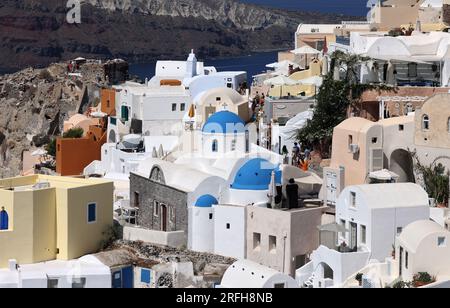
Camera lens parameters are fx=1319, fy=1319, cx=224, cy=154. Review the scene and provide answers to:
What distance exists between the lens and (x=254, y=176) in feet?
92.4

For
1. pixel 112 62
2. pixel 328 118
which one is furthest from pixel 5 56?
pixel 328 118

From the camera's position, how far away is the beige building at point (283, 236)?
2686 centimetres

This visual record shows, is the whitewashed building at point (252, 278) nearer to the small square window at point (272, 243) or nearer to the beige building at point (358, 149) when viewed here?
the small square window at point (272, 243)

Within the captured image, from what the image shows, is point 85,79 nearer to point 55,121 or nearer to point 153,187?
point 55,121

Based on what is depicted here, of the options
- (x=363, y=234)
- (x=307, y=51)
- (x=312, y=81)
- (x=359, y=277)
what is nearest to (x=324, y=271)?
(x=363, y=234)

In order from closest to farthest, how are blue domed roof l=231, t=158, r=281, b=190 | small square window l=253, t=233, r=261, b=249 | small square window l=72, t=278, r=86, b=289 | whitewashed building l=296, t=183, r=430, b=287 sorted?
1. small square window l=72, t=278, r=86, b=289
2. whitewashed building l=296, t=183, r=430, b=287
3. small square window l=253, t=233, r=261, b=249
4. blue domed roof l=231, t=158, r=281, b=190

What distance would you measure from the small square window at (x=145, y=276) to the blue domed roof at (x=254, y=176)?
9.73 ft

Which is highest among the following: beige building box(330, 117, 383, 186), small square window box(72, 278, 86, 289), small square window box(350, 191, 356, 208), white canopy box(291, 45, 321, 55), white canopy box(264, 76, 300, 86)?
white canopy box(291, 45, 321, 55)

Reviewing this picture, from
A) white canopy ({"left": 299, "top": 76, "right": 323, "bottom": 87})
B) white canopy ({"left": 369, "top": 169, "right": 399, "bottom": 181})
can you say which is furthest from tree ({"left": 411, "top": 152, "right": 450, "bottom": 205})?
white canopy ({"left": 299, "top": 76, "right": 323, "bottom": 87})

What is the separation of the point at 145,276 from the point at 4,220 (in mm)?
3106

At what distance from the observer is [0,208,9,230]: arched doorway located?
87.8ft

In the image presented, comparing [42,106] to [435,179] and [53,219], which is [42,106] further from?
[435,179]

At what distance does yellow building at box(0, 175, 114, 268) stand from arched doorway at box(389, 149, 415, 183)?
257 inches

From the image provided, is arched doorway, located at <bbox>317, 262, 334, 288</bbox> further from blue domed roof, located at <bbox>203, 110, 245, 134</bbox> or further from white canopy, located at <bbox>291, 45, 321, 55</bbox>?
white canopy, located at <bbox>291, 45, 321, 55</bbox>
